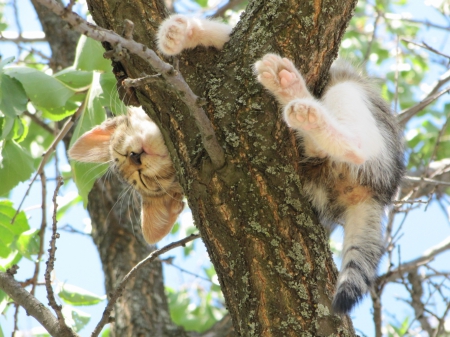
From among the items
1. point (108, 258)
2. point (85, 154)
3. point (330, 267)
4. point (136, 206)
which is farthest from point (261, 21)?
point (108, 258)

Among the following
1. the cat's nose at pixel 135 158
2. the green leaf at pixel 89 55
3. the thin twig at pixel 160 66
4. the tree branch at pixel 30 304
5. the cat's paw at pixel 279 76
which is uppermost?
the green leaf at pixel 89 55

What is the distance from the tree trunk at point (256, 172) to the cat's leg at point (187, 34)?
7 cm

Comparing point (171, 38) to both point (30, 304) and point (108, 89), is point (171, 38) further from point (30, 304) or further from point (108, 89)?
point (30, 304)

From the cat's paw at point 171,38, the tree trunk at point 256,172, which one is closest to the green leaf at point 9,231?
the tree trunk at point 256,172

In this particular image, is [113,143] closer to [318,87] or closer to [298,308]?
[318,87]

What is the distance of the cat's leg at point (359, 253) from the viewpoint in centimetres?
193

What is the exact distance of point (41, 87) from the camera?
2.74 metres

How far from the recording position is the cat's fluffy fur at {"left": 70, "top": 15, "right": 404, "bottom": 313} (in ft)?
7.20

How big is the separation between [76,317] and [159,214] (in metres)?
0.72

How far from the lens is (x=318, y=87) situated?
8.50ft

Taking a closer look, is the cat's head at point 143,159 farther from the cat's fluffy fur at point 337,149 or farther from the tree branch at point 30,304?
the tree branch at point 30,304

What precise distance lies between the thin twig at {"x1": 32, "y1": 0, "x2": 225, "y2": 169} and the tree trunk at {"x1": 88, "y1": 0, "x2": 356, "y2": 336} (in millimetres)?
78

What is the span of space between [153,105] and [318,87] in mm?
812

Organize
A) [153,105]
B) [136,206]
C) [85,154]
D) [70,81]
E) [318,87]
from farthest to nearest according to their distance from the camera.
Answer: [136,206]
[85,154]
[70,81]
[318,87]
[153,105]
